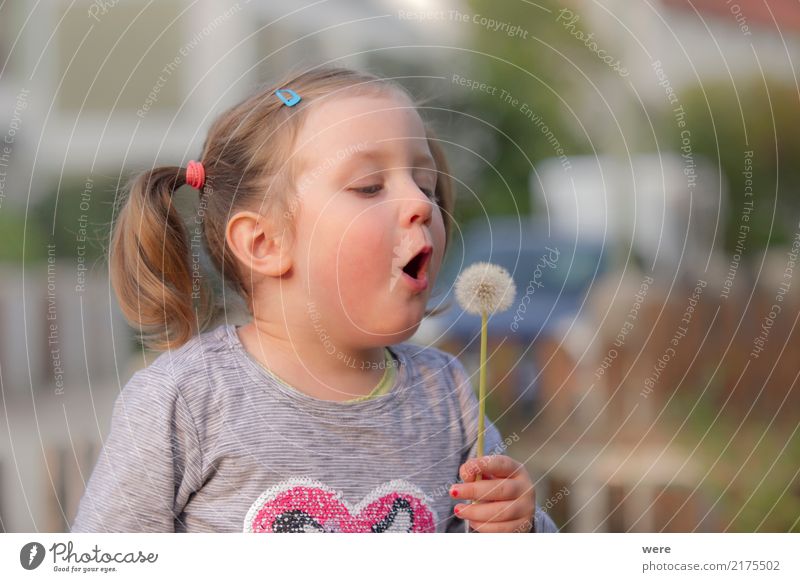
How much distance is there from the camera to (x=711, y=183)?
137cm

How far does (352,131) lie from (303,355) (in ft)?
0.75

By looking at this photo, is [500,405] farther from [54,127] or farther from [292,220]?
[54,127]

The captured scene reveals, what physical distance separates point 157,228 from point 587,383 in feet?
2.87

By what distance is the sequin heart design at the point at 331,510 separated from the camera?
0.95 metres

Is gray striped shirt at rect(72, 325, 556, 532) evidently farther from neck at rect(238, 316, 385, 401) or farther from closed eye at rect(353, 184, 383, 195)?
closed eye at rect(353, 184, 383, 195)

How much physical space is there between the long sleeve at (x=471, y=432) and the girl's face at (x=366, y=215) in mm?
112

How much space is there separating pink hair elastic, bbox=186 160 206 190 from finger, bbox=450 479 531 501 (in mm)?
398

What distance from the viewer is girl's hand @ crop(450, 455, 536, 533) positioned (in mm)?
945
